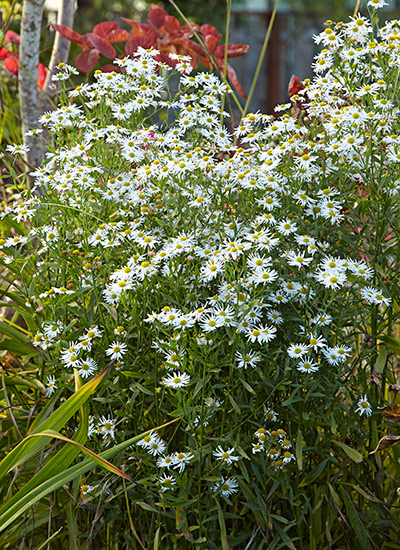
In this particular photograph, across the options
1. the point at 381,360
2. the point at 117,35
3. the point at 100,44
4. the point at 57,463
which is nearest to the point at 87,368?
the point at 57,463

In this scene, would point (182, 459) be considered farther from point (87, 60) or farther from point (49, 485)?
point (87, 60)

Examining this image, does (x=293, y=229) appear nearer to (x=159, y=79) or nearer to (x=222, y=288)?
(x=222, y=288)

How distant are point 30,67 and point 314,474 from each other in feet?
7.38

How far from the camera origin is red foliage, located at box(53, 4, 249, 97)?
289cm

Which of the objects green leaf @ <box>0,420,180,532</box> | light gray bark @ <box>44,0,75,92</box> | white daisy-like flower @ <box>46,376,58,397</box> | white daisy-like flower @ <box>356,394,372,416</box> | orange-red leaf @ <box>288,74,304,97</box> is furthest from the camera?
light gray bark @ <box>44,0,75,92</box>

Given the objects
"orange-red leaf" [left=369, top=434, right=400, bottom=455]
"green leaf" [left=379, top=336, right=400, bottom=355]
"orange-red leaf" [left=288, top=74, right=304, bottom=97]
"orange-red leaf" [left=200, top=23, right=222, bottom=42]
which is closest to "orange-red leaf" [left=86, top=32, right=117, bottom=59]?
"orange-red leaf" [left=200, top=23, right=222, bottom=42]

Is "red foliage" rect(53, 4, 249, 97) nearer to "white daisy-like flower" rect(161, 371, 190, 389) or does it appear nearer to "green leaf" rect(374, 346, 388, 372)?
"green leaf" rect(374, 346, 388, 372)

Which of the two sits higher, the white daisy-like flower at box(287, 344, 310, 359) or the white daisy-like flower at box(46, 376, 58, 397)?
the white daisy-like flower at box(287, 344, 310, 359)

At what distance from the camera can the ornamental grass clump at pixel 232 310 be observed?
1.61 m

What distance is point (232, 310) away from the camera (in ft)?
5.31

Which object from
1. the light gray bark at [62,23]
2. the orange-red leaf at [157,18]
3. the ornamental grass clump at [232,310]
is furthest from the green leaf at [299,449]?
the light gray bark at [62,23]

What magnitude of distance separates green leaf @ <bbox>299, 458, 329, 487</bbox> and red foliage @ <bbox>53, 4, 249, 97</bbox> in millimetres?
1756

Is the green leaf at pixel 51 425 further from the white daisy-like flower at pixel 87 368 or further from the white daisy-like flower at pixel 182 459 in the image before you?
the white daisy-like flower at pixel 182 459

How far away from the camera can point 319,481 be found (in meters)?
1.74
